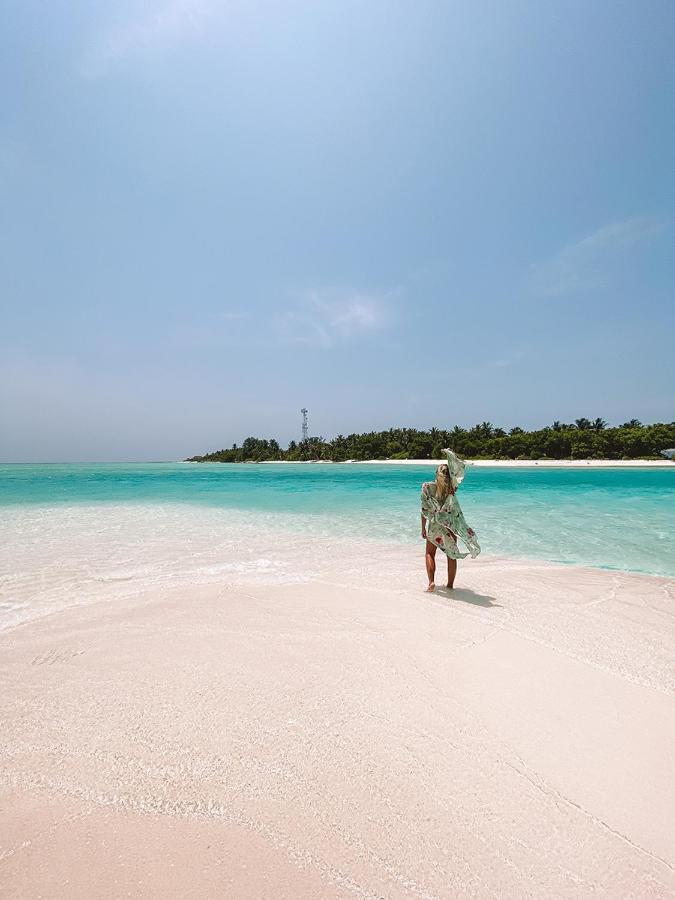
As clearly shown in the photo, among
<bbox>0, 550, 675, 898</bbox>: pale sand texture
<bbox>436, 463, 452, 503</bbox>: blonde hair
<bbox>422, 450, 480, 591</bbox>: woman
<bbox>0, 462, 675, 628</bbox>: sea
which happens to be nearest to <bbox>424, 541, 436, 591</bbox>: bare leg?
<bbox>422, 450, 480, 591</bbox>: woman

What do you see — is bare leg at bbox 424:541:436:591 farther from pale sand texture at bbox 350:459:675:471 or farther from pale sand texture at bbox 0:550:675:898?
pale sand texture at bbox 350:459:675:471

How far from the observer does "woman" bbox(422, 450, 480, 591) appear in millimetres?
5883

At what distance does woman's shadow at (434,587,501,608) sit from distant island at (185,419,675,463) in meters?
54.9

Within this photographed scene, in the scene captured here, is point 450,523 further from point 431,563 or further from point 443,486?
point 431,563

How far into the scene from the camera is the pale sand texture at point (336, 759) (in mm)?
1764

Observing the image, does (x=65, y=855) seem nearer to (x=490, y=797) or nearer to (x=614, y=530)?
(x=490, y=797)

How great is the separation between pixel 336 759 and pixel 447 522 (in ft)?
12.9

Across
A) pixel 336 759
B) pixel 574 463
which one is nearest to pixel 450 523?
pixel 336 759

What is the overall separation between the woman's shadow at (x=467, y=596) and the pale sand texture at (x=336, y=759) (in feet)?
2.93

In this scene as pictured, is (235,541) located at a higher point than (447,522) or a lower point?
lower

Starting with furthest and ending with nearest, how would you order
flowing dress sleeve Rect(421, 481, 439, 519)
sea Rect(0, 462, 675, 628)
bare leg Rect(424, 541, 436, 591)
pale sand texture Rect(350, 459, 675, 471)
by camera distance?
pale sand texture Rect(350, 459, 675, 471) → sea Rect(0, 462, 675, 628) → flowing dress sleeve Rect(421, 481, 439, 519) → bare leg Rect(424, 541, 436, 591)

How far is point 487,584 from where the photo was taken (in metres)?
6.22

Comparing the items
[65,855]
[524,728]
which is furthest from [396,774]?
[65,855]

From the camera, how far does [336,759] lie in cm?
241
